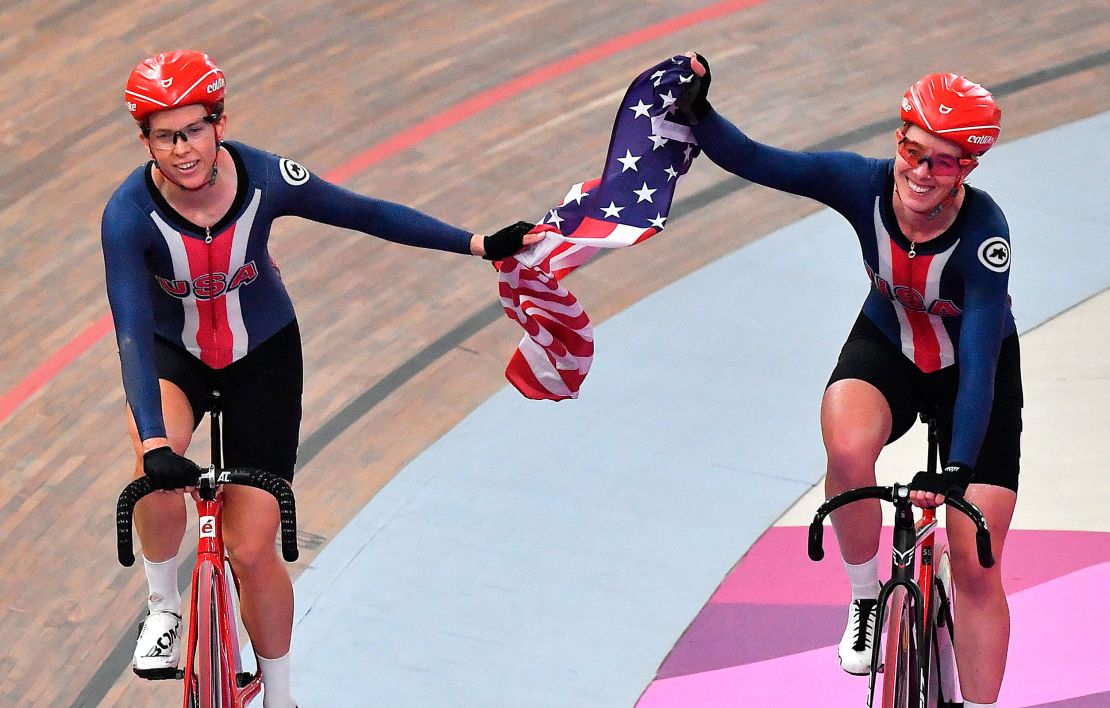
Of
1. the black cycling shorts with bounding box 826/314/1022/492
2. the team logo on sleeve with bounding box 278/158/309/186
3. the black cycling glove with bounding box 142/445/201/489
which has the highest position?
the team logo on sleeve with bounding box 278/158/309/186

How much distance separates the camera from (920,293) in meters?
4.39

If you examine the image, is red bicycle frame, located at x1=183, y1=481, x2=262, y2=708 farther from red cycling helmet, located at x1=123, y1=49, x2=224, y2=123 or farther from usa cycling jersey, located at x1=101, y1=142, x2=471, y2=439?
red cycling helmet, located at x1=123, y1=49, x2=224, y2=123

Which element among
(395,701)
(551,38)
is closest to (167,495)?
(395,701)

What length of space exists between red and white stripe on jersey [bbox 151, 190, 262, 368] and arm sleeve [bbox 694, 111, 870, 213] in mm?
1239

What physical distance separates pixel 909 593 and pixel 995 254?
0.88 m

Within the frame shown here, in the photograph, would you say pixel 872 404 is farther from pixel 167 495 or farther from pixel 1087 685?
pixel 167 495

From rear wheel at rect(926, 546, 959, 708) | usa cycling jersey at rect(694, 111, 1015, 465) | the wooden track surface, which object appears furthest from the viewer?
the wooden track surface

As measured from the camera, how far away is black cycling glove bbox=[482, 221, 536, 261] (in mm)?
4637

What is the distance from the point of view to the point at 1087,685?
5.11 m

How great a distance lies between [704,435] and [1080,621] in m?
1.64

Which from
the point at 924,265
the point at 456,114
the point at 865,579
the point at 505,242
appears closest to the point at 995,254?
the point at 924,265

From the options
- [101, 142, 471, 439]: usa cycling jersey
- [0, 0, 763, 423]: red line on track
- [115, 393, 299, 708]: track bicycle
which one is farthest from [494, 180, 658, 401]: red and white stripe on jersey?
[0, 0, 763, 423]: red line on track

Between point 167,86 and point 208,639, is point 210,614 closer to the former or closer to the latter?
point 208,639

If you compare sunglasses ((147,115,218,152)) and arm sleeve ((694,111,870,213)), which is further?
arm sleeve ((694,111,870,213))
